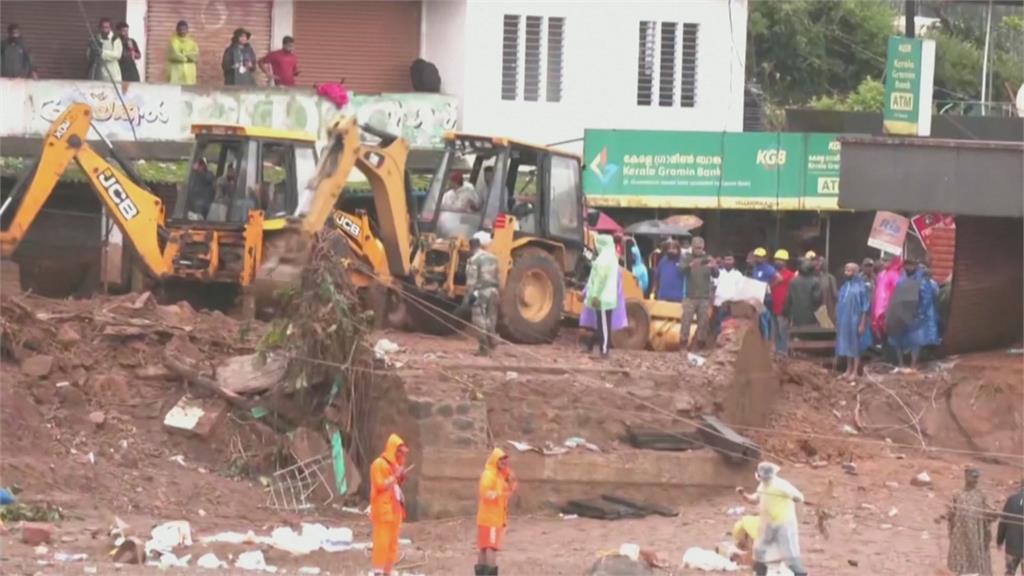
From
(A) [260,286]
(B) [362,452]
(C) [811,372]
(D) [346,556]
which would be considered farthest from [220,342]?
(C) [811,372]

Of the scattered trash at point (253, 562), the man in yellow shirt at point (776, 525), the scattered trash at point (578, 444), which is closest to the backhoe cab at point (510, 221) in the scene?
the scattered trash at point (578, 444)

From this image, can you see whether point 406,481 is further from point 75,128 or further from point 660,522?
point 75,128

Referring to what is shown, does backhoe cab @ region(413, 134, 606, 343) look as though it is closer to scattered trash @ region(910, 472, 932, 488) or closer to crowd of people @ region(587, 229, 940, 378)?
crowd of people @ region(587, 229, 940, 378)

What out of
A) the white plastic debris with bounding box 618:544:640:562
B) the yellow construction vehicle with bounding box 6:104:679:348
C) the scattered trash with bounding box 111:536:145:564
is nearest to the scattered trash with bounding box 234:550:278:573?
the scattered trash with bounding box 111:536:145:564

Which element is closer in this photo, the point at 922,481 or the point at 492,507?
the point at 492,507

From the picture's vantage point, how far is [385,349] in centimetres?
2391

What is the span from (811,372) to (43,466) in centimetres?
970

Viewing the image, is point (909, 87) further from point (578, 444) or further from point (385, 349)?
point (385, 349)

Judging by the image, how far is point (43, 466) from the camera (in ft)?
73.1

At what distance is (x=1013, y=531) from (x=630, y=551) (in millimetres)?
3435

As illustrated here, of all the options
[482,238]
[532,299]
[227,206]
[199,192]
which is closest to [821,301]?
[532,299]

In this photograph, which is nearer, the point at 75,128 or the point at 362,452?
the point at 362,452

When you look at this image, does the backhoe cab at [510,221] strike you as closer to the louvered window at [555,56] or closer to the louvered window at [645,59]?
the louvered window at [555,56]

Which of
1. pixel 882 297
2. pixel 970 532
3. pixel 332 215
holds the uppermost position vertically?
pixel 332 215
